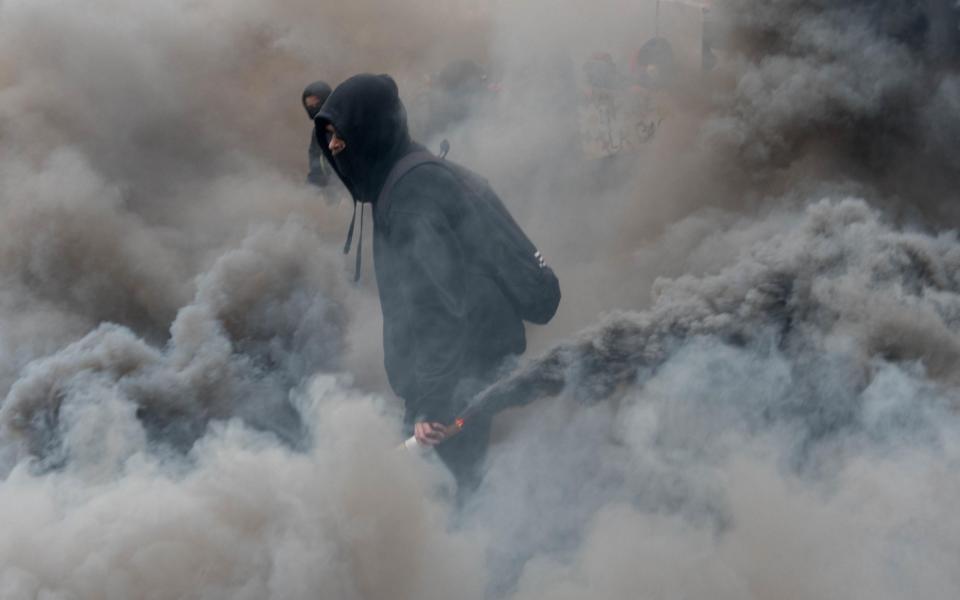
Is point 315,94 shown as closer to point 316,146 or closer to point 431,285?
point 316,146

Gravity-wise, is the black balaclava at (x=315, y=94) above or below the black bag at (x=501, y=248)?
above

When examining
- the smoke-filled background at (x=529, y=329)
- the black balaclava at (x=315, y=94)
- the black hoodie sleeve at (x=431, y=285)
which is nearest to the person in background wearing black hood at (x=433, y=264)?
the black hoodie sleeve at (x=431, y=285)

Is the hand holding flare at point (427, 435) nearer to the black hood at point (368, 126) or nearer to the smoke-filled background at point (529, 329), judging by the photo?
the smoke-filled background at point (529, 329)

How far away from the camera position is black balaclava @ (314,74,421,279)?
3.28 meters

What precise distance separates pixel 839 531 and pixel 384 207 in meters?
1.95

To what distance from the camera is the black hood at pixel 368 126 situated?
10.7 ft

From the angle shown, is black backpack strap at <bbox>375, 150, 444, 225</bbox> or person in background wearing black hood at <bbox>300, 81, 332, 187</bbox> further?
person in background wearing black hood at <bbox>300, 81, 332, 187</bbox>

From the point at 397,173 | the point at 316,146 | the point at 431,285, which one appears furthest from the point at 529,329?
the point at 397,173

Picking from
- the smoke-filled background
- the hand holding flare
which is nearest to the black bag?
the smoke-filled background

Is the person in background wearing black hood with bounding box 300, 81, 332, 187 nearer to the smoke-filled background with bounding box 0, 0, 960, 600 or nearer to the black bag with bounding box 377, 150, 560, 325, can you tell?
the smoke-filled background with bounding box 0, 0, 960, 600

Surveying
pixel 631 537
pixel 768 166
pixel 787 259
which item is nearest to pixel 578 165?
pixel 768 166

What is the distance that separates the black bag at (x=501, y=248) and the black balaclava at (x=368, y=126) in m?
0.10

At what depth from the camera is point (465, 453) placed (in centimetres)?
349

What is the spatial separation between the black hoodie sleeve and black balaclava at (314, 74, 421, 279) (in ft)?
0.72
